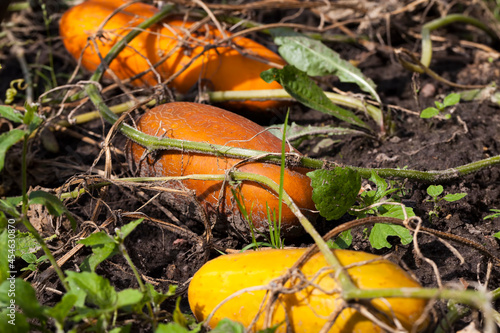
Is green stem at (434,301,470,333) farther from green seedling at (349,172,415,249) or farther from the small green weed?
the small green weed

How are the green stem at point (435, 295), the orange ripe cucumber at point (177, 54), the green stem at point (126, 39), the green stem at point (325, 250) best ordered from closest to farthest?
the green stem at point (435, 295) < the green stem at point (325, 250) < the green stem at point (126, 39) < the orange ripe cucumber at point (177, 54)

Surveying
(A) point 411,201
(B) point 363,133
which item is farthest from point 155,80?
(A) point 411,201

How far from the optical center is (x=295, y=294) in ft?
4.41

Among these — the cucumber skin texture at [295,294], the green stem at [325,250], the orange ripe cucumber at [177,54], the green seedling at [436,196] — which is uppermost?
the orange ripe cucumber at [177,54]

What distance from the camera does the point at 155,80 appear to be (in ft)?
8.66

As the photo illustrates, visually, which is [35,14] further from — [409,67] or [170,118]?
[409,67]

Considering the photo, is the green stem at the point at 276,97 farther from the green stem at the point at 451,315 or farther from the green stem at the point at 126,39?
the green stem at the point at 451,315

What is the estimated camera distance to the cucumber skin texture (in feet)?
4.19

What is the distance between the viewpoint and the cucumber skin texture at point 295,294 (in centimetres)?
128

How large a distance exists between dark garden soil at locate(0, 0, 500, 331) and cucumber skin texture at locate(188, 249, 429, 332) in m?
0.12

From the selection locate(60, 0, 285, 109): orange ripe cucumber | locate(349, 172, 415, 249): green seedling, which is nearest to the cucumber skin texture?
locate(349, 172, 415, 249): green seedling

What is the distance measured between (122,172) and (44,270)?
52 cm

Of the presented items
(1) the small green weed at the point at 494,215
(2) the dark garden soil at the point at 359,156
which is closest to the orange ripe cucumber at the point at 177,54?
(2) the dark garden soil at the point at 359,156

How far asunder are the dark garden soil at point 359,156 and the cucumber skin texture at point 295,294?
0.39ft
